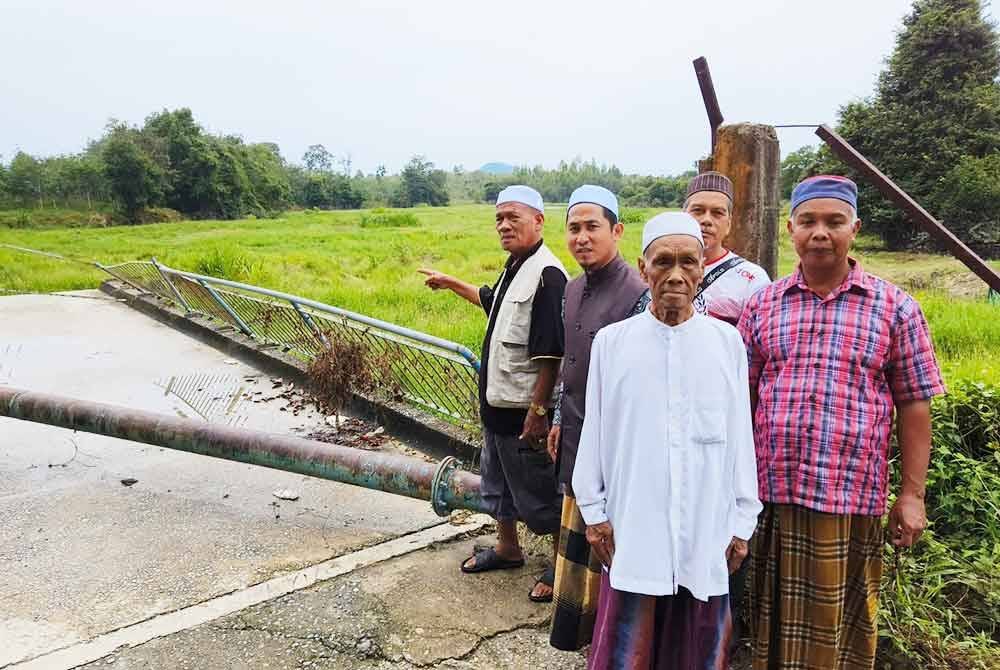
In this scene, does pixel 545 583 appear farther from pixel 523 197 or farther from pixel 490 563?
pixel 523 197

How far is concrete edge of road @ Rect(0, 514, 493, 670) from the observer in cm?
243

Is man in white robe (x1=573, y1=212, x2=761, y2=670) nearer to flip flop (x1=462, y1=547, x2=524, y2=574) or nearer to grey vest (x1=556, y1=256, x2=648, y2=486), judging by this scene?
grey vest (x1=556, y1=256, x2=648, y2=486)

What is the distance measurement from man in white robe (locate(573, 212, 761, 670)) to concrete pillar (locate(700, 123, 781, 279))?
1.15 metres

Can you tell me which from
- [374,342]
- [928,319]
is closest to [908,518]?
[374,342]

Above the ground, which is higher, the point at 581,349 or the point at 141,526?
the point at 581,349

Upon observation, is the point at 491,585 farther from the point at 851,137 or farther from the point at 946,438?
the point at 851,137

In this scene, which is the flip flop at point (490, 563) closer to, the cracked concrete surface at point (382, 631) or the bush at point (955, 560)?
the cracked concrete surface at point (382, 631)

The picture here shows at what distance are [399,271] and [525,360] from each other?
37.9 feet

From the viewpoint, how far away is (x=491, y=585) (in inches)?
113

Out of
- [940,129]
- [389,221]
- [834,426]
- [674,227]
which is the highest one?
[940,129]

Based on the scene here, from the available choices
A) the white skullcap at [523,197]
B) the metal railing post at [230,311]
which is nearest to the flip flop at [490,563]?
the white skullcap at [523,197]

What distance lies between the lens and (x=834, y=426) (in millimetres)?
1803

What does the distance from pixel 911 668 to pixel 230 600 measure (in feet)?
8.06

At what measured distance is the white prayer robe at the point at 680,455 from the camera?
5.63 feet
